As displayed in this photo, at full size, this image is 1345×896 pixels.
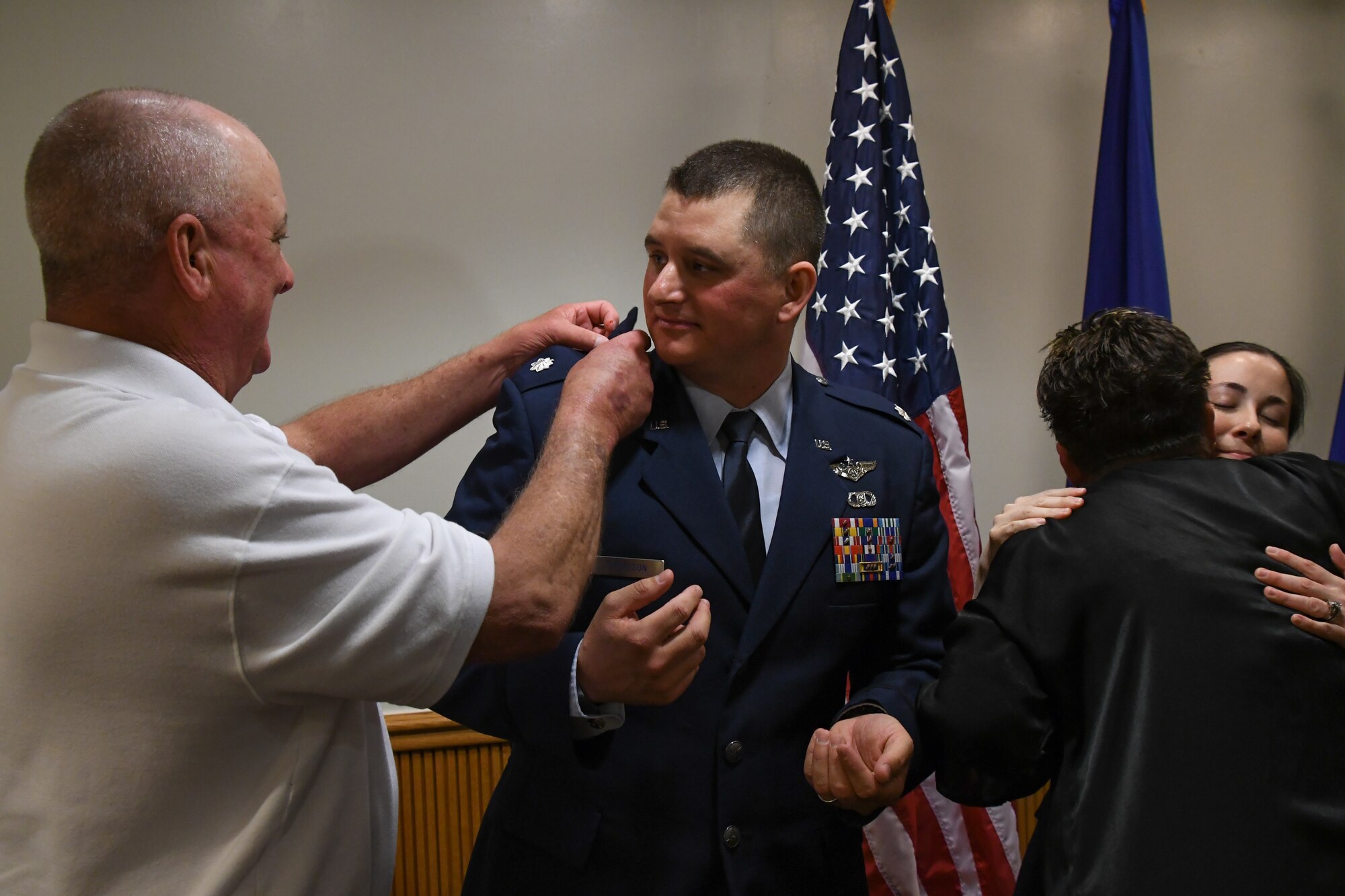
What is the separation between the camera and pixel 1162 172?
3305 mm

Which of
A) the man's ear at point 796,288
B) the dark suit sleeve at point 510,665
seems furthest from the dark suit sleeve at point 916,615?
the dark suit sleeve at point 510,665

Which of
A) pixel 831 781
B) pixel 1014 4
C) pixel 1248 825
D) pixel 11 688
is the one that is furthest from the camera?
pixel 1014 4

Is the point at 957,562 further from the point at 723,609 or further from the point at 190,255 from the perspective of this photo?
the point at 190,255

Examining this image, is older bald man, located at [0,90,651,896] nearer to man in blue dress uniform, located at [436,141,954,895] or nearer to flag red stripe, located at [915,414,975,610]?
man in blue dress uniform, located at [436,141,954,895]

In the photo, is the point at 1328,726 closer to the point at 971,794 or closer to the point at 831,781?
the point at 971,794

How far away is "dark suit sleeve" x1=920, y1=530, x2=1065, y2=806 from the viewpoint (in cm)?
141

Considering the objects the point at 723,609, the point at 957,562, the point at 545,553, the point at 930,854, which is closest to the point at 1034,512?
the point at 723,609

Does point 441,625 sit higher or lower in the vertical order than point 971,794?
higher

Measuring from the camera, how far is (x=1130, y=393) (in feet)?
4.99

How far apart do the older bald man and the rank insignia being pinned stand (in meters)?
0.48

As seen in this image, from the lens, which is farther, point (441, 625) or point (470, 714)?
point (470, 714)

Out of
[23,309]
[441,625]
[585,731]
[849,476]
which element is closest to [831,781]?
[585,731]

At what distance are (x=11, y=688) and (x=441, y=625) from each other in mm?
445

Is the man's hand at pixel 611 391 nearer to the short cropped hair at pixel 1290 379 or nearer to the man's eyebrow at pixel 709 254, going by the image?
the man's eyebrow at pixel 709 254
